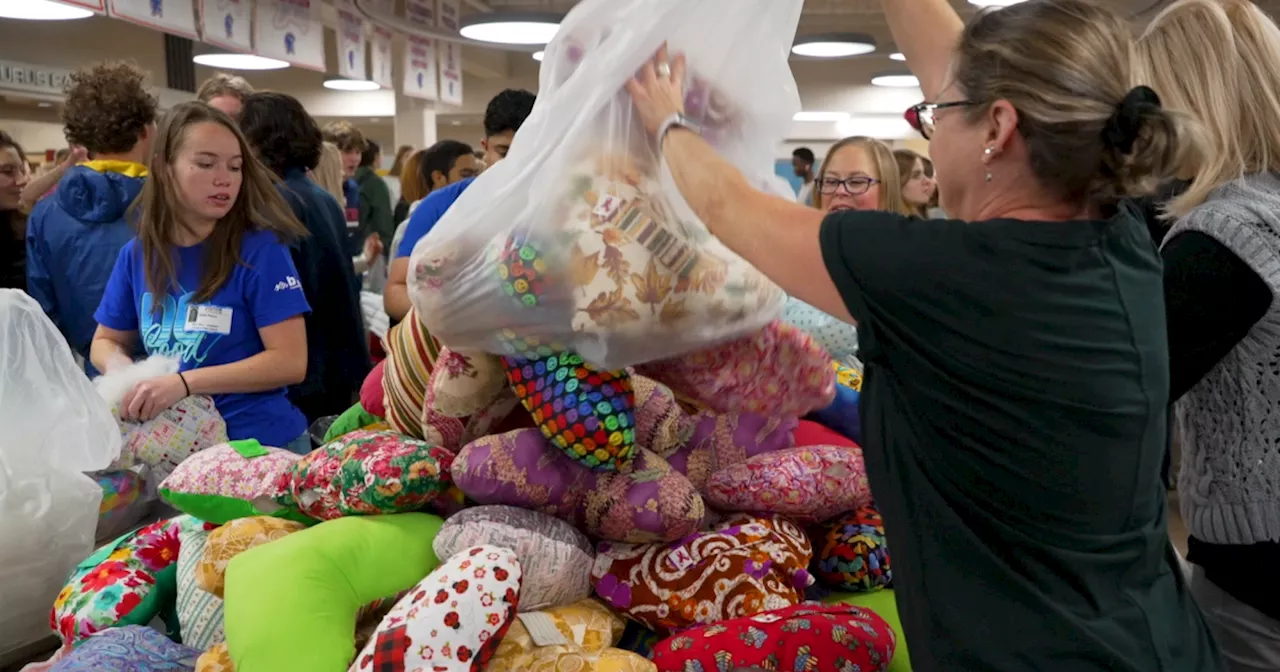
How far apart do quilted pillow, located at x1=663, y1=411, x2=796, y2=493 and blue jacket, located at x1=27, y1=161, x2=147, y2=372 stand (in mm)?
1666

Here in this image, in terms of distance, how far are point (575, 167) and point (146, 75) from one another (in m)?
2.02

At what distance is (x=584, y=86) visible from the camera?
1277mm

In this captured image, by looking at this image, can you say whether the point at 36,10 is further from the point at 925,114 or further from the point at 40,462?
the point at 925,114

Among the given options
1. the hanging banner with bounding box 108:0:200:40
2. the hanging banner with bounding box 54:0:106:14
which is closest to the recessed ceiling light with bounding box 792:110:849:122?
the hanging banner with bounding box 108:0:200:40

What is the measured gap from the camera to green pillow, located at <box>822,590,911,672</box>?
1.45m

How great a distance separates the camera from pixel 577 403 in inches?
54.1

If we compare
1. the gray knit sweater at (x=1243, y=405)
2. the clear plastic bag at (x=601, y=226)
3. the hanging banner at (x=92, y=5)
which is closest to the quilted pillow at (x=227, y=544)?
the clear plastic bag at (x=601, y=226)

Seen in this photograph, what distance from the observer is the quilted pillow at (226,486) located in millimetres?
1646

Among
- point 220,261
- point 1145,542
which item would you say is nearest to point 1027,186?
point 1145,542

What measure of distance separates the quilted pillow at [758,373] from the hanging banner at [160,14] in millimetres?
3935

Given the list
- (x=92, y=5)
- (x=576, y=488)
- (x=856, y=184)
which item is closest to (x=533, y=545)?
(x=576, y=488)

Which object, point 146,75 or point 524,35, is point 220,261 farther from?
point 524,35

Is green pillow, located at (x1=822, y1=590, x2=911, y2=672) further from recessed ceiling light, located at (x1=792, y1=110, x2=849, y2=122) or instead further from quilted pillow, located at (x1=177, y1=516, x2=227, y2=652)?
recessed ceiling light, located at (x1=792, y1=110, x2=849, y2=122)

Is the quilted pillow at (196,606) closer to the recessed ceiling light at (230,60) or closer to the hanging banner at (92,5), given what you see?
the hanging banner at (92,5)
